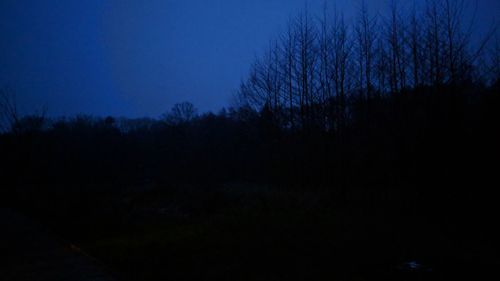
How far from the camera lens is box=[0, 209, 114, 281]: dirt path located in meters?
5.11

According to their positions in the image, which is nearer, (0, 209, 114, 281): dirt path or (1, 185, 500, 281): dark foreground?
(1, 185, 500, 281): dark foreground

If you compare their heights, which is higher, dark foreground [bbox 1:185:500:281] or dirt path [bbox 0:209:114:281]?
dark foreground [bbox 1:185:500:281]

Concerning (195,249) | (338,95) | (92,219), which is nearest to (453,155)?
(338,95)

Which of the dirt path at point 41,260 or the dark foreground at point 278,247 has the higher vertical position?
the dark foreground at point 278,247

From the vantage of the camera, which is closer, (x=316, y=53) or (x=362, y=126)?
(x=362, y=126)

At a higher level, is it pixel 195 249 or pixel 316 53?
pixel 316 53

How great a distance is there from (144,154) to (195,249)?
39.6m

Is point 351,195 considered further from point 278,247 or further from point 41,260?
point 41,260

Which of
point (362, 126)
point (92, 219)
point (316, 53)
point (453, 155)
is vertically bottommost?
point (92, 219)

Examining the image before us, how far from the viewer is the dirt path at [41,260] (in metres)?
5.11

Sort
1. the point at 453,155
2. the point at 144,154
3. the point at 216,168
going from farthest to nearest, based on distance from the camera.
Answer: the point at 144,154 < the point at 216,168 < the point at 453,155

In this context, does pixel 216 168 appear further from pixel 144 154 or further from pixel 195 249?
pixel 195 249

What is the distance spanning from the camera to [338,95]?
12.8 meters

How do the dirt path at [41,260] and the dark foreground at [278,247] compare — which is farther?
the dirt path at [41,260]
